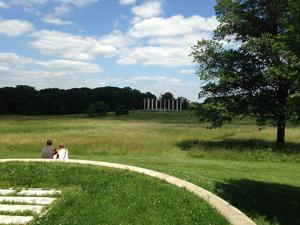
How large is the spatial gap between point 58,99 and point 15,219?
126 metres

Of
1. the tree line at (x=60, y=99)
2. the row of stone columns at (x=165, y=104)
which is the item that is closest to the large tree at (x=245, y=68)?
the tree line at (x=60, y=99)

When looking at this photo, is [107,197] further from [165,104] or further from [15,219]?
[165,104]

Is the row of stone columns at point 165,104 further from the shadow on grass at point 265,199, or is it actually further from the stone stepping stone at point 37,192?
the stone stepping stone at point 37,192

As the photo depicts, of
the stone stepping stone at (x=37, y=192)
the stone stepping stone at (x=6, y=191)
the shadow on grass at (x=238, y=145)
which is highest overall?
the stone stepping stone at (x=37, y=192)

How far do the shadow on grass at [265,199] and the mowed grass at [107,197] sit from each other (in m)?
1.79

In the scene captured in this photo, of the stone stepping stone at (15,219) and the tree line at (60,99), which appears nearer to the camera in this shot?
the stone stepping stone at (15,219)

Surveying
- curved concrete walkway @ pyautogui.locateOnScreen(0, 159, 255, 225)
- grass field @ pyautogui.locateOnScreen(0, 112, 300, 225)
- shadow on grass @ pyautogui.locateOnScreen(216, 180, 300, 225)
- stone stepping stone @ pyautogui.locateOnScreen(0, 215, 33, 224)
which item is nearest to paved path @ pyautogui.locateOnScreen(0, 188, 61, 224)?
stone stepping stone @ pyautogui.locateOnScreen(0, 215, 33, 224)

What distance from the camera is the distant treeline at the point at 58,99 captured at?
119 m

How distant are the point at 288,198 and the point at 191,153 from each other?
1427 cm

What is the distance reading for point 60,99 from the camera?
5285 inches

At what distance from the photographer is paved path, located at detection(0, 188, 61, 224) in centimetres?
898

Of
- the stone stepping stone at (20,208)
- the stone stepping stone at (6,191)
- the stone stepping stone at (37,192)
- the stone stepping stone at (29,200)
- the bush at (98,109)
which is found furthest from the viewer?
the bush at (98,109)

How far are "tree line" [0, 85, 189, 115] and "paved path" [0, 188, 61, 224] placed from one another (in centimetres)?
10995

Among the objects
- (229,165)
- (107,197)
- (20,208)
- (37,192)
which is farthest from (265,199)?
(229,165)
